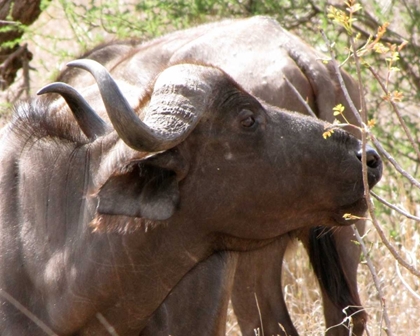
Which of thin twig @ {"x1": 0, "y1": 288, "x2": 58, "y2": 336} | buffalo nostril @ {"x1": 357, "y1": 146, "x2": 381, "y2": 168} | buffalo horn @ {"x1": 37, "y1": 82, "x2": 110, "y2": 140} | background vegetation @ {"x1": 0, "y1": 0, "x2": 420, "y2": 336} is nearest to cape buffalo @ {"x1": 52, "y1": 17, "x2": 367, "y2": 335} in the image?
buffalo horn @ {"x1": 37, "y1": 82, "x2": 110, "y2": 140}

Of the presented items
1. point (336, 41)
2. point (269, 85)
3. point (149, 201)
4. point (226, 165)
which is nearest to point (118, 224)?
point (149, 201)

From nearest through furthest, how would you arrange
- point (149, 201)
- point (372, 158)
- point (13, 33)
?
point (149, 201) < point (372, 158) < point (13, 33)

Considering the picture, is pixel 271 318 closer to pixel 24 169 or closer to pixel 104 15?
pixel 24 169

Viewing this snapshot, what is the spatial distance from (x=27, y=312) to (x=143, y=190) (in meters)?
1.02

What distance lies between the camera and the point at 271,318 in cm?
648

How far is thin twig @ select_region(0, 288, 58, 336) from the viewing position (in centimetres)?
470

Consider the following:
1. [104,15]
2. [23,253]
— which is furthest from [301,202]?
[104,15]

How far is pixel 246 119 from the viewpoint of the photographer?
14.8ft

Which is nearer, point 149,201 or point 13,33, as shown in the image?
point 149,201

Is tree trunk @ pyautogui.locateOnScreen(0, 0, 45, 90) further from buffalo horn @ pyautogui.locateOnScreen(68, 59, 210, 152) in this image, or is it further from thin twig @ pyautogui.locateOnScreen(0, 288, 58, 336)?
buffalo horn @ pyautogui.locateOnScreen(68, 59, 210, 152)

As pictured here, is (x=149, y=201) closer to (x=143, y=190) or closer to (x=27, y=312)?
(x=143, y=190)

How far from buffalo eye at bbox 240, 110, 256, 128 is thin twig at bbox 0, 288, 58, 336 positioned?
1484 millimetres

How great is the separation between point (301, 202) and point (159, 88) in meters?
0.94

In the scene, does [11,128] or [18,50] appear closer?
[11,128]
